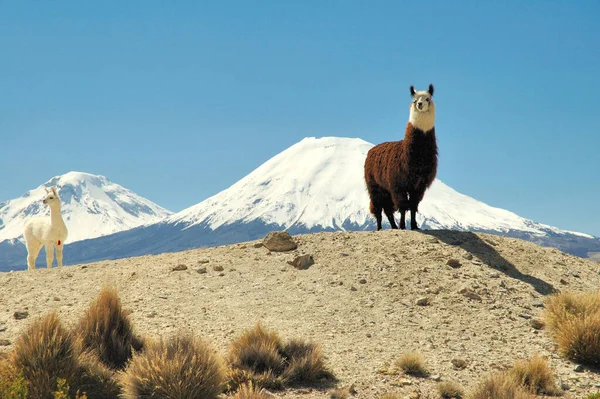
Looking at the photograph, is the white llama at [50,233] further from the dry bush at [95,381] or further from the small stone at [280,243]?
the dry bush at [95,381]

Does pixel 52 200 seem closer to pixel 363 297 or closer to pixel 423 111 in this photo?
pixel 363 297

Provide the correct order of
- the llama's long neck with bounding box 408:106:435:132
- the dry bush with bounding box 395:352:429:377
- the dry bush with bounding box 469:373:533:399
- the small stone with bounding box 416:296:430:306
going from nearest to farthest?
1. the dry bush with bounding box 469:373:533:399
2. the dry bush with bounding box 395:352:429:377
3. the small stone with bounding box 416:296:430:306
4. the llama's long neck with bounding box 408:106:435:132

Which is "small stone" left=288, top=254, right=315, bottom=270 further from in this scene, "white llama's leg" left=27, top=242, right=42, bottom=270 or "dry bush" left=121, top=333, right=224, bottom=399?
"white llama's leg" left=27, top=242, right=42, bottom=270

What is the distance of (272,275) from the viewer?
16.4m

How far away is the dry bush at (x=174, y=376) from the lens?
845cm

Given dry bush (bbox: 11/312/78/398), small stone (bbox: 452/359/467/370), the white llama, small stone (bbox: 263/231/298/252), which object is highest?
the white llama

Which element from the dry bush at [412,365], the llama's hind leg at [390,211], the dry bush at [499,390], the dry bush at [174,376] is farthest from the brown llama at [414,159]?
the dry bush at [174,376]

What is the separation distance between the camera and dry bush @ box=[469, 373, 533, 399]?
8789 millimetres

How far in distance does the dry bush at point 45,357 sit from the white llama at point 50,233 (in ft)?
42.4

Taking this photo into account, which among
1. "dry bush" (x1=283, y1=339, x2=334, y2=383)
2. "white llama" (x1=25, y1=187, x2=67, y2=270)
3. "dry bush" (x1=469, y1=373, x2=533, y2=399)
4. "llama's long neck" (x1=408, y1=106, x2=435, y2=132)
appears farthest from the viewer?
"white llama" (x1=25, y1=187, x2=67, y2=270)

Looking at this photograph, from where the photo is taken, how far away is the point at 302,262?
16766 millimetres

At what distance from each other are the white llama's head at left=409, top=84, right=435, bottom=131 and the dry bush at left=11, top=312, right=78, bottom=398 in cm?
1252

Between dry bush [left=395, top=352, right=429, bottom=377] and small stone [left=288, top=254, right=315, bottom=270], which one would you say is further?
small stone [left=288, top=254, right=315, bottom=270]

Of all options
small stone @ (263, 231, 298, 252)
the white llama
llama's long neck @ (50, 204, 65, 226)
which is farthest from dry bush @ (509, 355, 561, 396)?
llama's long neck @ (50, 204, 65, 226)
